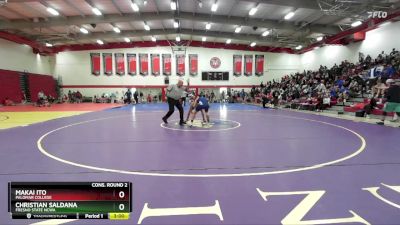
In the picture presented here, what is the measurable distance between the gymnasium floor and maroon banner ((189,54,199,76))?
29.6m

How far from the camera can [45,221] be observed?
102 inches

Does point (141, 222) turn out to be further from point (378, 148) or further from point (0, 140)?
point (0, 140)

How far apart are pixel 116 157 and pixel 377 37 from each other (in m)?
25.0

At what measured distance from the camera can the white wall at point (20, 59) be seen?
1014 inches

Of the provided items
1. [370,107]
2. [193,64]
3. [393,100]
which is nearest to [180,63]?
[193,64]

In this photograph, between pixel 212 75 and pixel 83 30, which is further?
pixel 212 75

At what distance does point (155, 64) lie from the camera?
35.6m

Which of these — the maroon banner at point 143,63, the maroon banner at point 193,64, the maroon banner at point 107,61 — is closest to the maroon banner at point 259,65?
the maroon banner at point 193,64

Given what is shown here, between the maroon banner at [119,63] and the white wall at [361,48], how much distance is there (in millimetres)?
24529

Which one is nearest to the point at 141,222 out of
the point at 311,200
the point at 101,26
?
the point at 311,200
